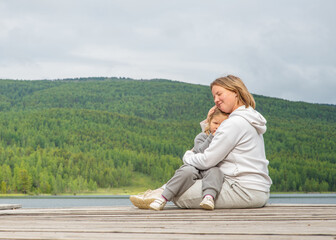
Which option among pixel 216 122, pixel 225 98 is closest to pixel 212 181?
pixel 216 122

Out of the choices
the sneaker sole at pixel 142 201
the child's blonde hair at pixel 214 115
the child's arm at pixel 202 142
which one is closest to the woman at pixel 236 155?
the child's blonde hair at pixel 214 115

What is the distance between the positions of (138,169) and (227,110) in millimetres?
137700

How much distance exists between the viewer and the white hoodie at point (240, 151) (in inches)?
255

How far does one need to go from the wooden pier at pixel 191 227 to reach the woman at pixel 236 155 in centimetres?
57

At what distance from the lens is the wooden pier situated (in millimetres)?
4227

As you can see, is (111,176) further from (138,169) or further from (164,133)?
(164,133)

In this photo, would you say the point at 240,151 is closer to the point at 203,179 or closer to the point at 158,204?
the point at 203,179

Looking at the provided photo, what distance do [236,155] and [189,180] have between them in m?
0.77

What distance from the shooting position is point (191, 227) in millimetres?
4758

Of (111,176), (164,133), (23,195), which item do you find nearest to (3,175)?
(23,195)

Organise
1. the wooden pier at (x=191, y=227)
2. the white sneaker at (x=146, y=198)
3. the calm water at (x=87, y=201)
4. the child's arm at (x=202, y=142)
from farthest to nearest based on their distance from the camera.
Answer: the calm water at (x=87, y=201) < the child's arm at (x=202, y=142) < the white sneaker at (x=146, y=198) < the wooden pier at (x=191, y=227)

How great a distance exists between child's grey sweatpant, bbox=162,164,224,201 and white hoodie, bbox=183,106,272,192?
9 centimetres

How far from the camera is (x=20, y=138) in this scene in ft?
526

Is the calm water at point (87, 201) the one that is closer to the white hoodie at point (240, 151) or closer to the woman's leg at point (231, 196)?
the woman's leg at point (231, 196)
